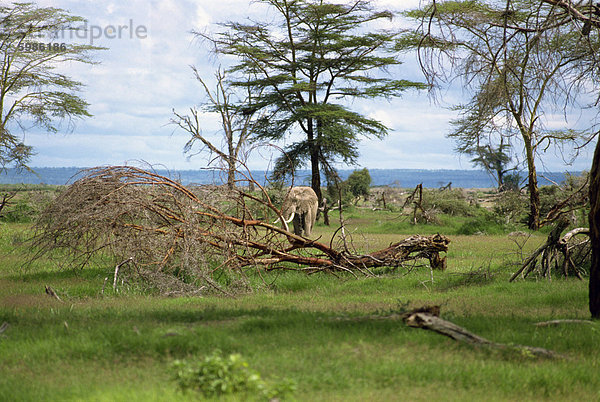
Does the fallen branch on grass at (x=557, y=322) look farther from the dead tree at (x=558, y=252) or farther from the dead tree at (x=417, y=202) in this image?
the dead tree at (x=417, y=202)

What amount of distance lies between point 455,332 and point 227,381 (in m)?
2.78

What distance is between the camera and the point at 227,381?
4246 mm

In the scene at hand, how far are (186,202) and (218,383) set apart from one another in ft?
21.9

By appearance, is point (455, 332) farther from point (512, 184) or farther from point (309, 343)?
point (512, 184)

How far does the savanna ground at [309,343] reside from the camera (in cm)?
463

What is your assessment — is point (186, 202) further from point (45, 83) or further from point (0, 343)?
point (45, 83)

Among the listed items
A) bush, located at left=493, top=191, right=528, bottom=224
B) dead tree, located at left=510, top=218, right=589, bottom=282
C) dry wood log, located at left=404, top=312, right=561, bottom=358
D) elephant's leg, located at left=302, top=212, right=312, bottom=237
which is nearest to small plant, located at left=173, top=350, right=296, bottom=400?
dry wood log, located at left=404, top=312, right=561, bottom=358

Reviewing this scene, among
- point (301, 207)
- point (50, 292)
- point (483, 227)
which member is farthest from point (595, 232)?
point (483, 227)

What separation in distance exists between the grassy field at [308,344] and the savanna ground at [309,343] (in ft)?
0.05

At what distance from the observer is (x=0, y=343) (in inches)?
235

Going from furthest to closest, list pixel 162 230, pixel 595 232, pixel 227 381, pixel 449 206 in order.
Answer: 1. pixel 449 206
2. pixel 162 230
3. pixel 595 232
4. pixel 227 381

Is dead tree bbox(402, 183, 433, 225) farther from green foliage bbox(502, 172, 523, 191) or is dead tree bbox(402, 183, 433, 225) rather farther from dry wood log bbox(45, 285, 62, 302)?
dry wood log bbox(45, 285, 62, 302)

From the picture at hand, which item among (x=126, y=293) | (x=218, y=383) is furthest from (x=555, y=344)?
(x=126, y=293)

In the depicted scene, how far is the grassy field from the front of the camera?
15.2 feet
